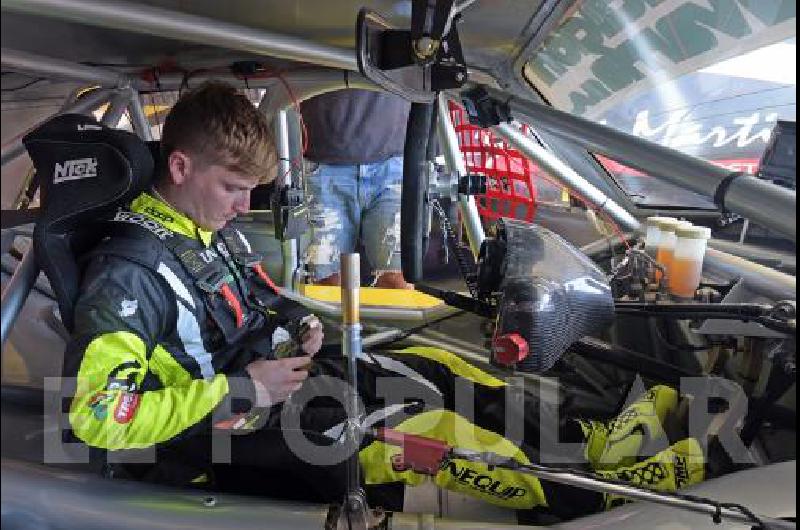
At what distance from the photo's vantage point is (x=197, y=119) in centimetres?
111

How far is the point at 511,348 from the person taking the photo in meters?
1.00

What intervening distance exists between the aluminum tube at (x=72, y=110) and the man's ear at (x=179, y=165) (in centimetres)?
17

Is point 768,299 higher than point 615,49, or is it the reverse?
point 615,49

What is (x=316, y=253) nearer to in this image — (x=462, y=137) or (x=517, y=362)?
(x=462, y=137)

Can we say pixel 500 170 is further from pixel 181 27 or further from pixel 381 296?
pixel 181 27

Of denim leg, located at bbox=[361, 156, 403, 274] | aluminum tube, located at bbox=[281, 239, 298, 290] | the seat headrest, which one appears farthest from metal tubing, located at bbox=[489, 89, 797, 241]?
denim leg, located at bbox=[361, 156, 403, 274]

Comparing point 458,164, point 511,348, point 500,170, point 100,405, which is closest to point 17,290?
point 100,405

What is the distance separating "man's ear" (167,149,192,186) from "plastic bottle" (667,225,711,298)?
2.99 feet

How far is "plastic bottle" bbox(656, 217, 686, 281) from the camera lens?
1.34m

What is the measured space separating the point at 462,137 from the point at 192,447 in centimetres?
141

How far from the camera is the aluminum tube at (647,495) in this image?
0.78 m

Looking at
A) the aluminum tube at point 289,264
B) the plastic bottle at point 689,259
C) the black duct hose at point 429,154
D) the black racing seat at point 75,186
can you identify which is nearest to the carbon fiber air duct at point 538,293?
the black duct hose at point 429,154

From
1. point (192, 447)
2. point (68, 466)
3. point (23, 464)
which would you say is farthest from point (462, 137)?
point (23, 464)

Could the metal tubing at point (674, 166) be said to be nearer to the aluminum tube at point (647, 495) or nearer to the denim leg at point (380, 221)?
the aluminum tube at point (647, 495)
